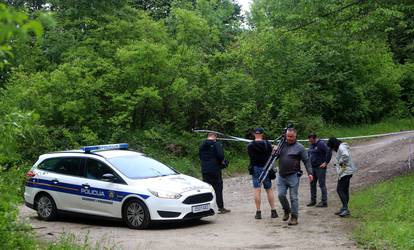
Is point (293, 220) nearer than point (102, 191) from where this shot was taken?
Yes

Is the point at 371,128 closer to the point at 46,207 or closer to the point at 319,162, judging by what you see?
the point at 319,162

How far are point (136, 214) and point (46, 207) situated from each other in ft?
8.88

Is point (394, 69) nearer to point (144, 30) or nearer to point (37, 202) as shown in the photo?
point (144, 30)

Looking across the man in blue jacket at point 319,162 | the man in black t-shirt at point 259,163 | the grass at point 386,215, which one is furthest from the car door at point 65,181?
the grass at point 386,215

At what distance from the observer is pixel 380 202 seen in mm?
12516

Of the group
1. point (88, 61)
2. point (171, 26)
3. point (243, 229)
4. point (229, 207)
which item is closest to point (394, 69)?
point (171, 26)

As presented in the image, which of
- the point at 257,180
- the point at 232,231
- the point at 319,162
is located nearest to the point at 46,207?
the point at 232,231

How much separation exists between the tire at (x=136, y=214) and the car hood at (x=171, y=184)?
0.40 m

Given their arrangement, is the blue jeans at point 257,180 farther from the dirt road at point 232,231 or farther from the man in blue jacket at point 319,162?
the man in blue jacket at point 319,162

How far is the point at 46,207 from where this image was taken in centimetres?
1283

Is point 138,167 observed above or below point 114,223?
above

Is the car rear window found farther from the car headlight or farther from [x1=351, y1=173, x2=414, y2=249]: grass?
[x1=351, y1=173, x2=414, y2=249]: grass

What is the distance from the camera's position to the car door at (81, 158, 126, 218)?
11602mm

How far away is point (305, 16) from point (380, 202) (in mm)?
7665
